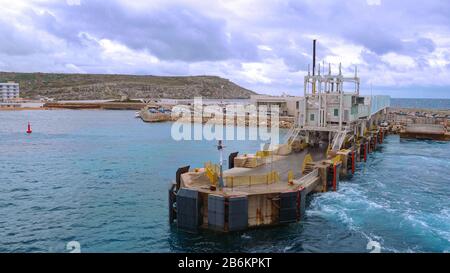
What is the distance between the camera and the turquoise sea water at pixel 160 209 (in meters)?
22.0

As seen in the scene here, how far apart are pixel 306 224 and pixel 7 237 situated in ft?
59.4

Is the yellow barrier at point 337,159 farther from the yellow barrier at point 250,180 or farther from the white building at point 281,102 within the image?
the white building at point 281,102

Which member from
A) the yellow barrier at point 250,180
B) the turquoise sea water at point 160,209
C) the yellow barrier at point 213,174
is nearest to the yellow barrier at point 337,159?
A: the turquoise sea water at point 160,209

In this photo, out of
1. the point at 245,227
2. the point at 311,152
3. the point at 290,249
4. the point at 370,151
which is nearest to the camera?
the point at 290,249

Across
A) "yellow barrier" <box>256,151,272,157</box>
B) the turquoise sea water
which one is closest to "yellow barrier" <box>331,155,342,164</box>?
the turquoise sea water

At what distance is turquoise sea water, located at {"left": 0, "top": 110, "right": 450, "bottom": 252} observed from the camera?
22.0 m

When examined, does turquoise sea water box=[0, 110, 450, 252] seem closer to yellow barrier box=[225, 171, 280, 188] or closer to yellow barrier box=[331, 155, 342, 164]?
yellow barrier box=[331, 155, 342, 164]

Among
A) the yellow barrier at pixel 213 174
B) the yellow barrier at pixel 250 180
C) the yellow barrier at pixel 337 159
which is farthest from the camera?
the yellow barrier at pixel 337 159

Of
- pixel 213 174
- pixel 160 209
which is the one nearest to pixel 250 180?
pixel 213 174

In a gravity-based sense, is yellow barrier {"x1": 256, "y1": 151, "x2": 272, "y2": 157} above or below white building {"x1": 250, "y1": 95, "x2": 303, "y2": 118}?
below

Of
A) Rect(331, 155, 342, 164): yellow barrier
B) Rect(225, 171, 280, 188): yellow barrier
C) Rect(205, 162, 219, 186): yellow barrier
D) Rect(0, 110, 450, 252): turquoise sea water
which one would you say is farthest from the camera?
Rect(331, 155, 342, 164): yellow barrier

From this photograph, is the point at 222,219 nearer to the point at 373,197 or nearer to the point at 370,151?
the point at 373,197
